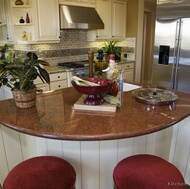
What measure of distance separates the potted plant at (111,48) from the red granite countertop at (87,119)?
10.1 ft

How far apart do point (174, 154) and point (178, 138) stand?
0.61 ft

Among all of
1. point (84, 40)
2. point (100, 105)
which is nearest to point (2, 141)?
point (100, 105)

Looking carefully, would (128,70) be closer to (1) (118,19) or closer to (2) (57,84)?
(1) (118,19)

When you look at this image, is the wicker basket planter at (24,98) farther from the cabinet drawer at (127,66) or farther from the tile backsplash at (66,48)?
the cabinet drawer at (127,66)

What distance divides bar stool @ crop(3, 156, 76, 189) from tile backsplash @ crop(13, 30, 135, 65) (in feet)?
9.71

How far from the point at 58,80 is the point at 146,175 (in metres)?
2.68

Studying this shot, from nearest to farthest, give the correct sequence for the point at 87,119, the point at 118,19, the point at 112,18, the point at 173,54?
the point at 87,119, the point at 173,54, the point at 112,18, the point at 118,19

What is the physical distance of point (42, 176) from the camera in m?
1.21

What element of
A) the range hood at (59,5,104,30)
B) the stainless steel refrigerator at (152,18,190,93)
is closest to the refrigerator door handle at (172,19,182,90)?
the stainless steel refrigerator at (152,18,190,93)

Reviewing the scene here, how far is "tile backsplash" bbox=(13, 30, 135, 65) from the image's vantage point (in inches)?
154

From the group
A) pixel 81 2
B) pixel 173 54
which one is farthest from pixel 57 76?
pixel 173 54

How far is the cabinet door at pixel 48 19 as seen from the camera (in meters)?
3.48

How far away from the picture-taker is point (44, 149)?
154cm

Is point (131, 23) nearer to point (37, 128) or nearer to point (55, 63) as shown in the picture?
point (55, 63)
